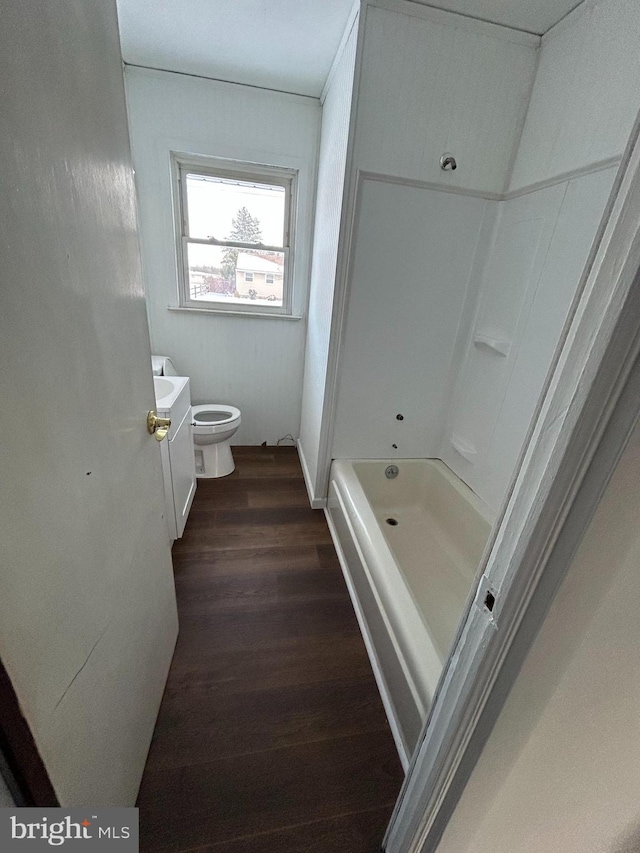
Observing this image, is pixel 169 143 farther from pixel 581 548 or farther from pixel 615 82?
pixel 581 548

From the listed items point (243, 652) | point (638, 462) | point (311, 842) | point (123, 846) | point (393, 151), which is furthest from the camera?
point (393, 151)

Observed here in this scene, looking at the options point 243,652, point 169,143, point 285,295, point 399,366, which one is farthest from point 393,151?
point 243,652

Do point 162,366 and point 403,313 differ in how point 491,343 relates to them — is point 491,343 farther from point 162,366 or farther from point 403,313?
point 162,366

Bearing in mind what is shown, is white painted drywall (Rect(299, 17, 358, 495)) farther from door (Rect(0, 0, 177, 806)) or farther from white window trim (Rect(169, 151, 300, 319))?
door (Rect(0, 0, 177, 806))

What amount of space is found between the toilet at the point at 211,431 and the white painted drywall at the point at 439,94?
1.64 meters

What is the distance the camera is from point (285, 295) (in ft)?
8.52

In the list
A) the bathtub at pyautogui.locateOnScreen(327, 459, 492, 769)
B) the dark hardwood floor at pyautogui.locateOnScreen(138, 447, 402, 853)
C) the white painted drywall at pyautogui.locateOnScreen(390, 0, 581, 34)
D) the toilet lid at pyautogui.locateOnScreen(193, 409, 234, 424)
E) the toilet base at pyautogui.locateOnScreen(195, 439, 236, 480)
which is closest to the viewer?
the dark hardwood floor at pyautogui.locateOnScreen(138, 447, 402, 853)

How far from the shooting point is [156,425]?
98 cm

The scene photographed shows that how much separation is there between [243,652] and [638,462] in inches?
58.2

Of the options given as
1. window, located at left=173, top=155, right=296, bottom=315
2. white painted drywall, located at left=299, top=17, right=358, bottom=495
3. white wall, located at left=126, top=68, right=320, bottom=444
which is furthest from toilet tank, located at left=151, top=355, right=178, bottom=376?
white painted drywall, located at left=299, top=17, right=358, bottom=495

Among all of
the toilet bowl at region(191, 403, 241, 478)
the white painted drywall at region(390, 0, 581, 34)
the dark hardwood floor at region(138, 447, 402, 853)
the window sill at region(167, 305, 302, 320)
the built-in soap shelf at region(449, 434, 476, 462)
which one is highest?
the white painted drywall at region(390, 0, 581, 34)

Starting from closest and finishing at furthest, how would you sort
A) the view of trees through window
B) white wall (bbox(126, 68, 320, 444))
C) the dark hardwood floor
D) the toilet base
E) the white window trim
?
1. the dark hardwood floor
2. white wall (bbox(126, 68, 320, 444))
3. the white window trim
4. the view of trees through window
5. the toilet base

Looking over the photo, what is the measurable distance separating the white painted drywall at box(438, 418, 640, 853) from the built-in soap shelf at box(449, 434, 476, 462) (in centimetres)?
141

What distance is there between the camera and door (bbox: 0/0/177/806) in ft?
1.42
